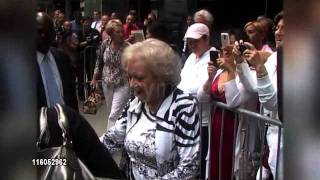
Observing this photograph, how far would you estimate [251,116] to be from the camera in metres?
3.12

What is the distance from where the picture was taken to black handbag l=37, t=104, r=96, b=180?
5.59 ft

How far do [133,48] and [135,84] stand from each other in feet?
0.45

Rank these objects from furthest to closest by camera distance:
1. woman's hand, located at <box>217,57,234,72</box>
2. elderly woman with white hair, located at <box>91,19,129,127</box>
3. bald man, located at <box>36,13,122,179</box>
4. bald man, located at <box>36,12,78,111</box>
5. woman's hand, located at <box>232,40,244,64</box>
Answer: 1. elderly woman with white hair, located at <box>91,19,129,127</box>
2. woman's hand, located at <box>217,57,234,72</box>
3. woman's hand, located at <box>232,40,244,64</box>
4. bald man, located at <box>36,12,78,111</box>
5. bald man, located at <box>36,13,122,179</box>

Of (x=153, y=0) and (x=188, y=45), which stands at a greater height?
(x=153, y=0)

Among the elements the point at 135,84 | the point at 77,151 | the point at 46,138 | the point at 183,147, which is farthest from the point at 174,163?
the point at 46,138

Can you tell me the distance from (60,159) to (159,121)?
0.60 m

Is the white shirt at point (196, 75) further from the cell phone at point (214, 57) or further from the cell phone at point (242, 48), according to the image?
the cell phone at point (242, 48)

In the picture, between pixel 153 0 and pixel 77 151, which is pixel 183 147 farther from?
pixel 153 0

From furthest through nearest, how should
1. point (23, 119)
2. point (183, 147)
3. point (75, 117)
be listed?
1. point (183, 147)
2. point (75, 117)
3. point (23, 119)

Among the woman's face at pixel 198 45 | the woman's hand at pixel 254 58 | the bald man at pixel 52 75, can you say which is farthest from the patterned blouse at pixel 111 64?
the bald man at pixel 52 75

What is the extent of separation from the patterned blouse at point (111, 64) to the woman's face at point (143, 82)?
2017mm

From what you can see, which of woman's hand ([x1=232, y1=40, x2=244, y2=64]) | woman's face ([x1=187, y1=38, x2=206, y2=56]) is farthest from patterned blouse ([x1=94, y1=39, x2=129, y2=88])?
woman's hand ([x1=232, y1=40, x2=244, y2=64])

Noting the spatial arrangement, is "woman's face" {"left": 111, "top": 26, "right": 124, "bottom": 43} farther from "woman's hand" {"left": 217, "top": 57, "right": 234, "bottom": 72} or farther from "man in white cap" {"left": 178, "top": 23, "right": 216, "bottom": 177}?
"woman's hand" {"left": 217, "top": 57, "right": 234, "bottom": 72}

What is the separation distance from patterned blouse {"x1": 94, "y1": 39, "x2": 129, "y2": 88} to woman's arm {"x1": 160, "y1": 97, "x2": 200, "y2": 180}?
6.73 feet
